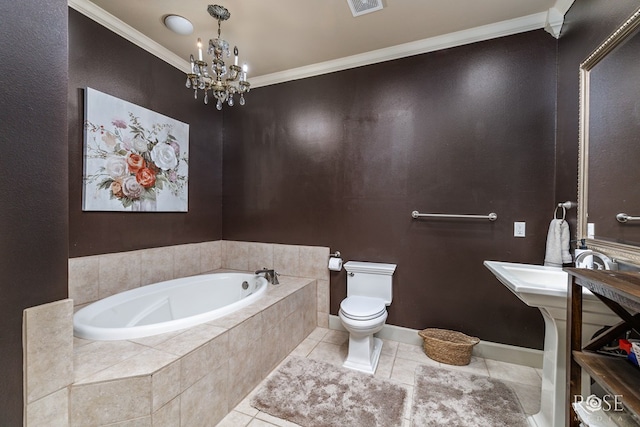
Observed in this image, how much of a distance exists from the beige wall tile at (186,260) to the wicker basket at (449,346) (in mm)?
2234

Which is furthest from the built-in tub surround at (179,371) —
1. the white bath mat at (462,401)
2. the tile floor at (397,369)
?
the white bath mat at (462,401)

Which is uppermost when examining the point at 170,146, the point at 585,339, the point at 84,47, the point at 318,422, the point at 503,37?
the point at 503,37

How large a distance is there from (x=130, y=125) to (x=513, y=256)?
10.4ft

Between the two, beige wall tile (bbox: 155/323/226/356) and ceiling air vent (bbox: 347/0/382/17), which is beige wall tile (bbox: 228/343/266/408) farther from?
ceiling air vent (bbox: 347/0/382/17)

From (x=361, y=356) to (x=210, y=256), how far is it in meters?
1.88

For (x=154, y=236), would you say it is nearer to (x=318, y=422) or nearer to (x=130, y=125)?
(x=130, y=125)

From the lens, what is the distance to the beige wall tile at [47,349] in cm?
88

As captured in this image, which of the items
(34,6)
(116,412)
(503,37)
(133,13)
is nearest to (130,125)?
(133,13)

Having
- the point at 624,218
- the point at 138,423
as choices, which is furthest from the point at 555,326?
the point at 138,423

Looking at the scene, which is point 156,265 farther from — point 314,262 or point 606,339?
point 606,339

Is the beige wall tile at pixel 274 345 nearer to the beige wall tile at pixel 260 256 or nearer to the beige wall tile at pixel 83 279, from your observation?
the beige wall tile at pixel 260 256

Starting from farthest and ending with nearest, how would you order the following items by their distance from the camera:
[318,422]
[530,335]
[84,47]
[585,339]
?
1. [530,335]
2. [84,47]
3. [318,422]
4. [585,339]

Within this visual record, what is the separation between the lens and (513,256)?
196 centimetres

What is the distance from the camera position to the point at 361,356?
6.31 feet
